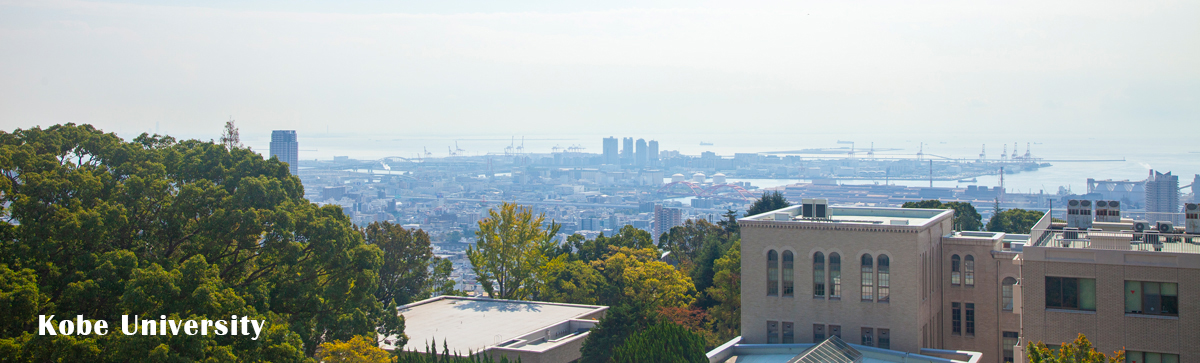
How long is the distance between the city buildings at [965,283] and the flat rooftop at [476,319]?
1004 cm

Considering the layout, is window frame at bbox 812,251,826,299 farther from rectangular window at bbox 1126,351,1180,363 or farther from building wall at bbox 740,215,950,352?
rectangular window at bbox 1126,351,1180,363

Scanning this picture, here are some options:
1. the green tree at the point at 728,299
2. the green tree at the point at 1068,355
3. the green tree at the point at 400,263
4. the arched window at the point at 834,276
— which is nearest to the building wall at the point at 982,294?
the arched window at the point at 834,276

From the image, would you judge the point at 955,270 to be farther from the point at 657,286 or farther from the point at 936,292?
the point at 657,286

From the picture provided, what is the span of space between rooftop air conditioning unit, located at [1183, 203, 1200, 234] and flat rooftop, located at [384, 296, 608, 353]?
2236cm

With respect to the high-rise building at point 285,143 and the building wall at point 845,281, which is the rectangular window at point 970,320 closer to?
the building wall at point 845,281

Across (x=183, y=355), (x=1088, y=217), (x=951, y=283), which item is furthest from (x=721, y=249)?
(x=183, y=355)

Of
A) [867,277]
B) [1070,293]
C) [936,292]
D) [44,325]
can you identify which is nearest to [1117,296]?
[1070,293]

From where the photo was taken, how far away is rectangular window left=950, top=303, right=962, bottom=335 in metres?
31.5

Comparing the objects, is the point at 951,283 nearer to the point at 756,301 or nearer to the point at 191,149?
the point at 756,301

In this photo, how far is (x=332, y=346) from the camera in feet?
83.9

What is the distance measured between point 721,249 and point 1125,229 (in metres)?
22.2

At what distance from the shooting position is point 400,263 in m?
49.6

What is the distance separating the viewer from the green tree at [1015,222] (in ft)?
198

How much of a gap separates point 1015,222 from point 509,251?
38.8m
